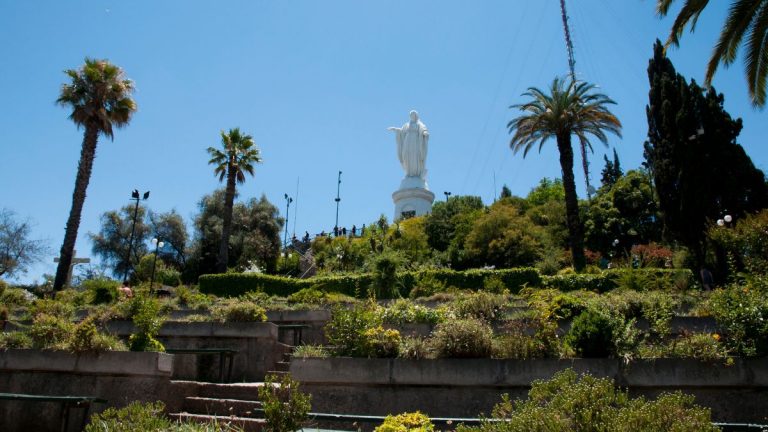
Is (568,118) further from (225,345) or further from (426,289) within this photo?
(225,345)

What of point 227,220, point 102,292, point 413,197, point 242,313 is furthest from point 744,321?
point 413,197

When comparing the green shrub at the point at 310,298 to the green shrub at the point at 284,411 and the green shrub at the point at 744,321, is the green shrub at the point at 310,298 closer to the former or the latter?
the green shrub at the point at 744,321

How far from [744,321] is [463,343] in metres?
3.81

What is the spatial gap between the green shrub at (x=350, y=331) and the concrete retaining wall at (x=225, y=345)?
2074 mm

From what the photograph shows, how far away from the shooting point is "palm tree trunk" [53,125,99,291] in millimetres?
26878

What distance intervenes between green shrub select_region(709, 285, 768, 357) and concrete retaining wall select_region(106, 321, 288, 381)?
297 inches

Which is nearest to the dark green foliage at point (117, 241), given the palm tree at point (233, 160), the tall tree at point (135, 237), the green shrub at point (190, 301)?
the tall tree at point (135, 237)

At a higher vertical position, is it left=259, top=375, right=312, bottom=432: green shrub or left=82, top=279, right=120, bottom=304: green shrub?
left=82, top=279, right=120, bottom=304: green shrub

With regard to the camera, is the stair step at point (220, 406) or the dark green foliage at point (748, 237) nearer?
the stair step at point (220, 406)

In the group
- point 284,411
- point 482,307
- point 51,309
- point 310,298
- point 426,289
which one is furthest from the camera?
point 426,289

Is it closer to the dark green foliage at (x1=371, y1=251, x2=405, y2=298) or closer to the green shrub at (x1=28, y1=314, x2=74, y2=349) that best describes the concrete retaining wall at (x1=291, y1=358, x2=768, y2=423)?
the green shrub at (x1=28, y1=314, x2=74, y2=349)

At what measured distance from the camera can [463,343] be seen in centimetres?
874

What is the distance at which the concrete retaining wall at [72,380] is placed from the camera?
8.55 m

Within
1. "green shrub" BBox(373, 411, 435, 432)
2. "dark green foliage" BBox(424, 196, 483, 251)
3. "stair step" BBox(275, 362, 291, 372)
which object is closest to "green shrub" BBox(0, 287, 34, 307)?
"stair step" BBox(275, 362, 291, 372)
